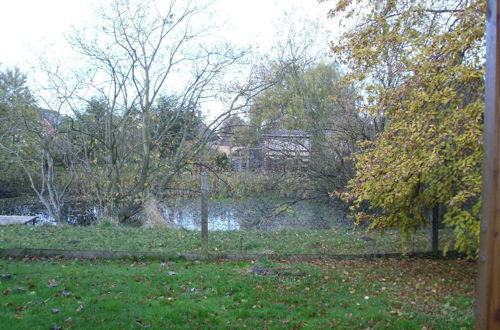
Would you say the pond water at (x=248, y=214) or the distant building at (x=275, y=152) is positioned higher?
the distant building at (x=275, y=152)

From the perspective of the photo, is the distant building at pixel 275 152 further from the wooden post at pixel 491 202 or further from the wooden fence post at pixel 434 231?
the wooden post at pixel 491 202

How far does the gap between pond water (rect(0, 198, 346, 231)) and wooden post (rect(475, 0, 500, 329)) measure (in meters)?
13.0

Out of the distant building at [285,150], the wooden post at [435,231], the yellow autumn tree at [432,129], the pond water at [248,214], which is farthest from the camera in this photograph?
the distant building at [285,150]

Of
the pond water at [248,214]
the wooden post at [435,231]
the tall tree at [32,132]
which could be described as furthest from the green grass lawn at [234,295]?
the tall tree at [32,132]

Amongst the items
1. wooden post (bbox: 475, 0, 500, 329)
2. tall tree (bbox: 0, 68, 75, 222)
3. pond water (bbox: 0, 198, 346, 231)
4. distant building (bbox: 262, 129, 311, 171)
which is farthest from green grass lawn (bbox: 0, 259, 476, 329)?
distant building (bbox: 262, 129, 311, 171)

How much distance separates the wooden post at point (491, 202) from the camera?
63.7 inches

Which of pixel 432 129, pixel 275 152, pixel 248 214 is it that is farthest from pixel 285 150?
pixel 432 129

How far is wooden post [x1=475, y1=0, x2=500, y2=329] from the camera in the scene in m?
1.62

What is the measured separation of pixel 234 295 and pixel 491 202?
15.7ft

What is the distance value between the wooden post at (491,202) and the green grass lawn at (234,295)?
3.44 metres

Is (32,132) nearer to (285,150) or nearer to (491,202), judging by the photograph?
(285,150)

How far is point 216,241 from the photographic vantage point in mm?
9922

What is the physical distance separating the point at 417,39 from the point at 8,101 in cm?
1275

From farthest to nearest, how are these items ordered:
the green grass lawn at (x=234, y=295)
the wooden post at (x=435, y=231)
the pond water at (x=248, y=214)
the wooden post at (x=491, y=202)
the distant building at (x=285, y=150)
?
the distant building at (x=285, y=150), the pond water at (x=248, y=214), the wooden post at (x=435, y=231), the green grass lawn at (x=234, y=295), the wooden post at (x=491, y=202)
